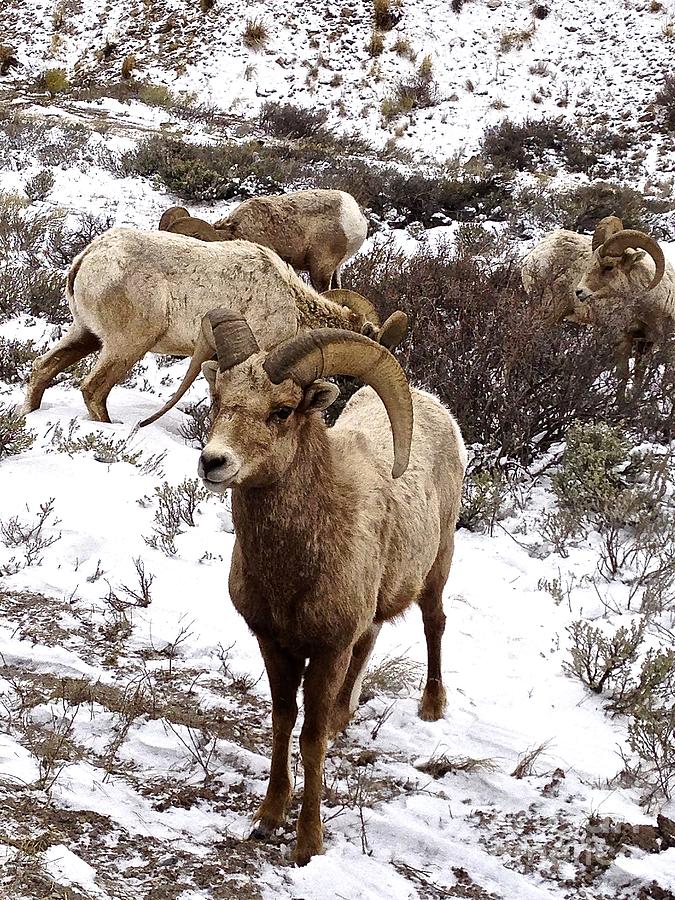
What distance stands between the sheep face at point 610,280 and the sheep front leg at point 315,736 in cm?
696

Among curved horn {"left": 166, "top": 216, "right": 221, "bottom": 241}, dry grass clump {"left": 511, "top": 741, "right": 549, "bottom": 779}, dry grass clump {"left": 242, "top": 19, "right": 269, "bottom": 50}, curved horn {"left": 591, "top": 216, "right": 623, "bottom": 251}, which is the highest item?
dry grass clump {"left": 242, "top": 19, "right": 269, "bottom": 50}

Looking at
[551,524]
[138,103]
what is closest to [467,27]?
[138,103]

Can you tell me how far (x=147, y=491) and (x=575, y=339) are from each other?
14.8ft

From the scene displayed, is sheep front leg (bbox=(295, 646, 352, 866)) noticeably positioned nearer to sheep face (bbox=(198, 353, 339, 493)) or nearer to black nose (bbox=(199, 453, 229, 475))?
sheep face (bbox=(198, 353, 339, 493))

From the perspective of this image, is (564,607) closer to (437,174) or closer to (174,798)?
(174,798)

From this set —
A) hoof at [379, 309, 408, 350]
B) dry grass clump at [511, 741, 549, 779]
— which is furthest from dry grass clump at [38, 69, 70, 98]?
dry grass clump at [511, 741, 549, 779]

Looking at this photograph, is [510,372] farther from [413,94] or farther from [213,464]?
[413,94]

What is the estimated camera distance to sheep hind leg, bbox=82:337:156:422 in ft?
22.5

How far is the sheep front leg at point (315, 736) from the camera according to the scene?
2.88 meters

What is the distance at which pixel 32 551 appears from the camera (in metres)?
4.66

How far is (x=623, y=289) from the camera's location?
8.83m

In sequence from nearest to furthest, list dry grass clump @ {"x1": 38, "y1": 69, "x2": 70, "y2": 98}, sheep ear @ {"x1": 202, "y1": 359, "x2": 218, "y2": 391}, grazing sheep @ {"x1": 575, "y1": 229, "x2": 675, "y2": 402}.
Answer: sheep ear @ {"x1": 202, "y1": 359, "x2": 218, "y2": 391}, grazing sheep @ {"x1": 575, "y1": 229, "x2": 675, "y2": 402}, dry grass clump @ {"x1": 38, "y1": 69, "x2": 70, "y2": 98}

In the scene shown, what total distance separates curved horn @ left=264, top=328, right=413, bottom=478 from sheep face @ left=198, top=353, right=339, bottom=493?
0.06 metres

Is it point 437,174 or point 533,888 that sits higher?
point 437,174
